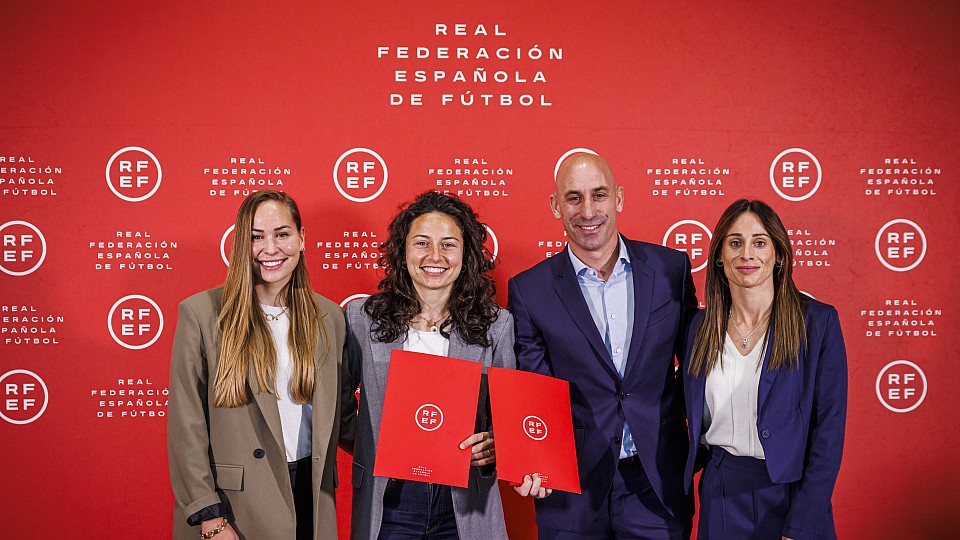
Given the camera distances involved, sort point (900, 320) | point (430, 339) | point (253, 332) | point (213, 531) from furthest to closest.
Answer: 1. point (900, 320)
2. point (430, 339)
3. point (253, 332)
4. point (213, 531)

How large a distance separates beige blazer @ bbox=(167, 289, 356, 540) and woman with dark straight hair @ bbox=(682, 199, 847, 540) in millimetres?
1356

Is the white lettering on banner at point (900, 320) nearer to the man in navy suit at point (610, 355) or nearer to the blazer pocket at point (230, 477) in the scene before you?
the man in navy suit at point (610, 355)

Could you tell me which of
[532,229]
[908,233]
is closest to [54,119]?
[532,229]

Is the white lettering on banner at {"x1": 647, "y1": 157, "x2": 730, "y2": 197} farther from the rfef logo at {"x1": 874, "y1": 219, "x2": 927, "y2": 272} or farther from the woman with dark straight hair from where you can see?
the woman with dark straight hair

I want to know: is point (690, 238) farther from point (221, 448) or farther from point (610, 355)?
point (221, 448)

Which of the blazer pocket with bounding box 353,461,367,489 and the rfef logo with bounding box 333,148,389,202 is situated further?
the rfef logo with bounding box 333,148,389,202

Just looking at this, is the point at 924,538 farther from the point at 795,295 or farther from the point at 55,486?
the point at 55,486

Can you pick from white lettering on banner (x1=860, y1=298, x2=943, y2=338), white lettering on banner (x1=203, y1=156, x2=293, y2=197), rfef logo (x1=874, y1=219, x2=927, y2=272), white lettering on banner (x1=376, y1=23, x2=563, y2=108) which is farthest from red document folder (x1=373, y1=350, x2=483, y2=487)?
rfef logo (x1=874, y1=219, x2=927, y2=272)

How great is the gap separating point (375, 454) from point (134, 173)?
2018 mm

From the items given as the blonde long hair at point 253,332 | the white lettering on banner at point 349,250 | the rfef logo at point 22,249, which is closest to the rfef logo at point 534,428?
the blonde long hair at point 253,332

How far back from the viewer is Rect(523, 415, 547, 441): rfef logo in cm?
231

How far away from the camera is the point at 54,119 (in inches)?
134

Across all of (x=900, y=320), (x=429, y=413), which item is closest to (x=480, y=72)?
(x=429, y=413)

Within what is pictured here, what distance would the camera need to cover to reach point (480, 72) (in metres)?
3.47
